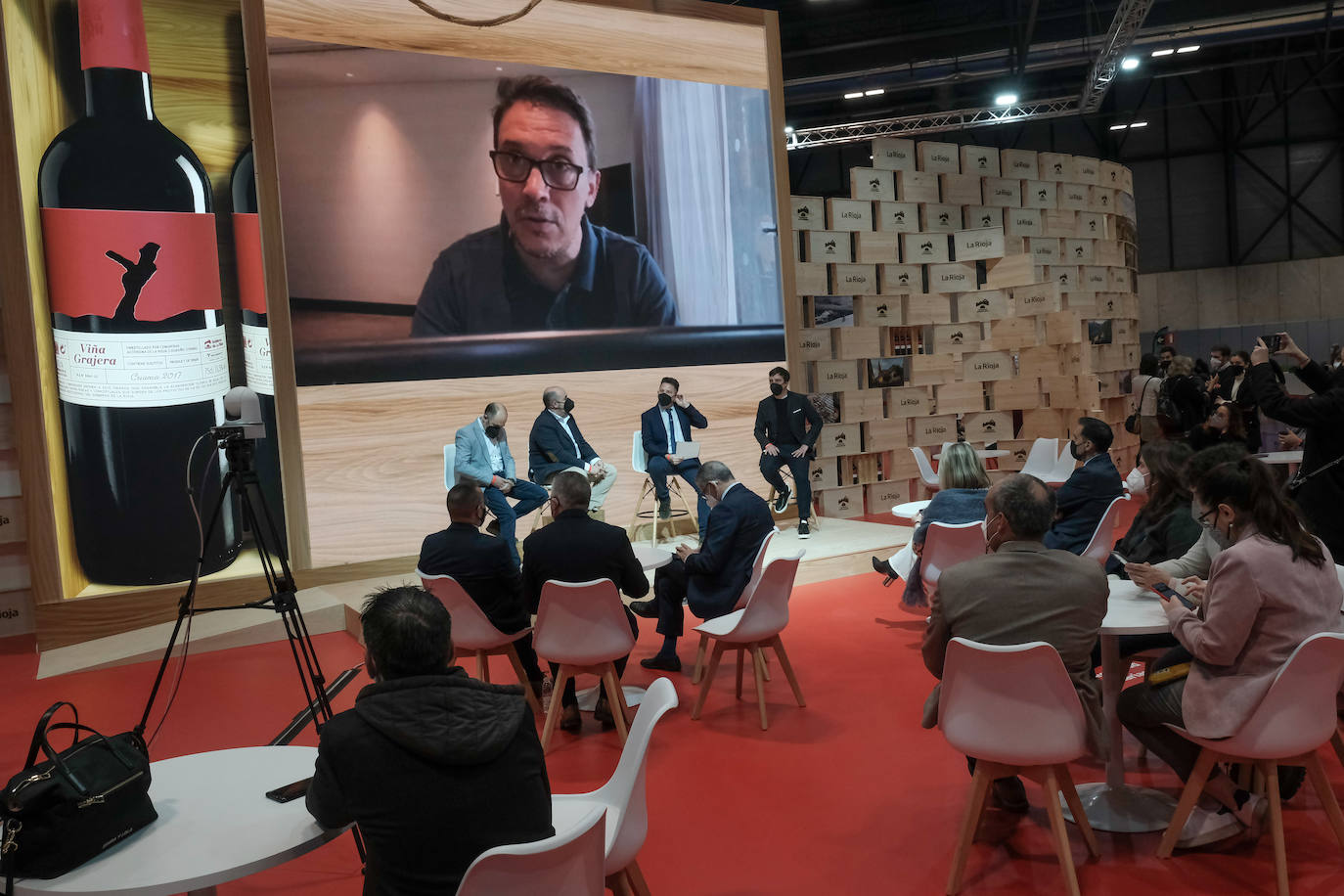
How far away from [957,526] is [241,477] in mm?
3311

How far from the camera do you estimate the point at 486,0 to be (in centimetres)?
769

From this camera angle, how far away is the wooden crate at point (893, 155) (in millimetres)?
10484

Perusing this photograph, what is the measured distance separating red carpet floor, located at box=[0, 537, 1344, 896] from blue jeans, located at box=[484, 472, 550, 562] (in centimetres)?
151

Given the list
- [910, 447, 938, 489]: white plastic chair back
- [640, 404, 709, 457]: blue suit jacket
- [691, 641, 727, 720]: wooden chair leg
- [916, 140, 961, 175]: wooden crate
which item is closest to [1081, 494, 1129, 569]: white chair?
[691, 641, 727, 720]: wooden chair leg

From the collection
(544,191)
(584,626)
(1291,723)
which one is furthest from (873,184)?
(1291,723)

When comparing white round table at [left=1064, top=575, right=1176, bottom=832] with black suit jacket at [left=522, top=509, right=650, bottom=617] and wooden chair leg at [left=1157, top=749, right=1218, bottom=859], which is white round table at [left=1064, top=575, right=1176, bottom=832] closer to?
wooden chair leg at [left=1157, top=749, right=1218, bottom=859]

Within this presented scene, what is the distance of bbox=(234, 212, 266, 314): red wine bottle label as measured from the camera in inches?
267

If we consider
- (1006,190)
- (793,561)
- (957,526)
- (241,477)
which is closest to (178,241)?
(241,477)

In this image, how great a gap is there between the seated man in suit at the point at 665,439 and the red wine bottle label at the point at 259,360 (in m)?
2.81

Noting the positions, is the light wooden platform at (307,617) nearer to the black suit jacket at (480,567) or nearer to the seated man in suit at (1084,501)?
the seated man in suit at (1084,501)

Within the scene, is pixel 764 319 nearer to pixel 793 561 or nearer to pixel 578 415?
pixel 578 415

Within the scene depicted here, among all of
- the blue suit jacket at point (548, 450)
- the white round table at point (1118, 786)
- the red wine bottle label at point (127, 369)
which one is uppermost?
the red wine bottle label at point (127, 369)

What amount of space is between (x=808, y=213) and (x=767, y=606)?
664 cm

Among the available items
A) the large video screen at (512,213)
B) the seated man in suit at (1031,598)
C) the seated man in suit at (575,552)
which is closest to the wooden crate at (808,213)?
the large video screen at (512,213)
